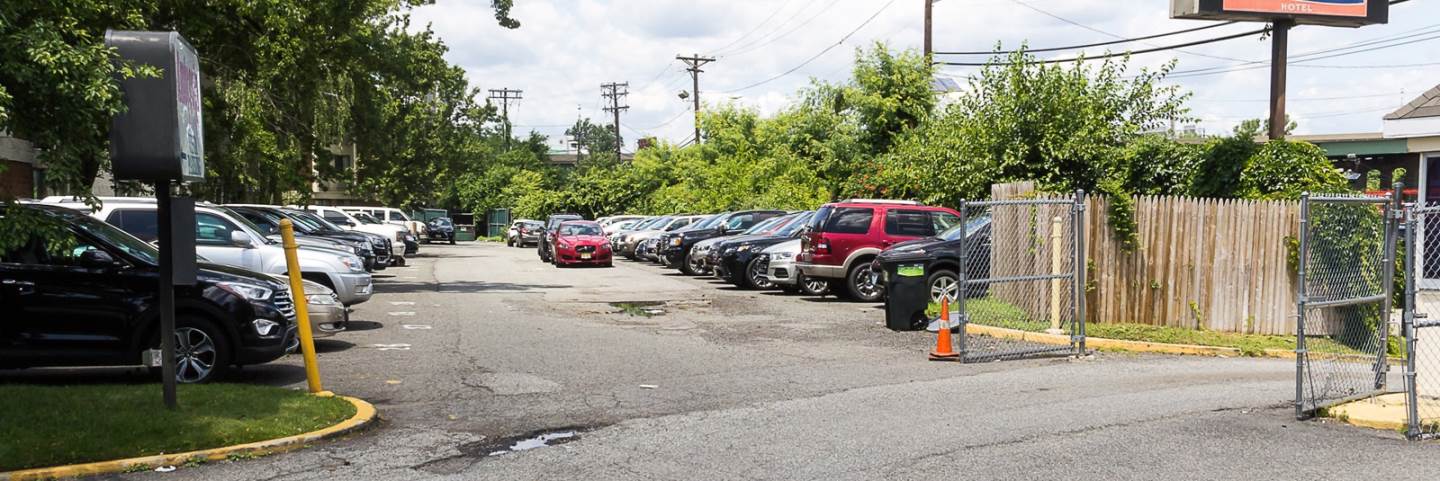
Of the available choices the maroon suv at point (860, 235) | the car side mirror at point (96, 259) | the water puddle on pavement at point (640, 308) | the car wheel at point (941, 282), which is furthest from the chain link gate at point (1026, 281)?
the car side mirror at point (96, 259)

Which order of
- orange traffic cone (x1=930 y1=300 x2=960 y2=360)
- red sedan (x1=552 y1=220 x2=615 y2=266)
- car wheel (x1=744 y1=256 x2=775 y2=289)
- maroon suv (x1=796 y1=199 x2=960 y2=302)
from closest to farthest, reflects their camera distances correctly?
1. orange traffic cone (x1=930 y1=300 x2=960 y2=360)
2. maroon suv (x1=796 y1=199 x2=960 y2=302)
3. car wheel (x1=744 y1=256 x2=775 y2=289)
4. red sedan (x1=552 y1=220 x2=615 y2=266)

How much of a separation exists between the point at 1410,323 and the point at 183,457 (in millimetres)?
8106

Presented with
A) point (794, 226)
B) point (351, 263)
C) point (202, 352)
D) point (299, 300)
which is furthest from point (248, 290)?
point (794, 226)

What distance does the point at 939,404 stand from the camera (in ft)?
31.2

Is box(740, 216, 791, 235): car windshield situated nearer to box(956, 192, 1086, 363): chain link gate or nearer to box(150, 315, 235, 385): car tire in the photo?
box(956, 192, 1086, 363): chain link gate

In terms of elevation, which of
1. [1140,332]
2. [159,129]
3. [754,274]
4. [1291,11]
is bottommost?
[1140,332]

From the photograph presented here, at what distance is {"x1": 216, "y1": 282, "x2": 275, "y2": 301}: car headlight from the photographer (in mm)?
10305

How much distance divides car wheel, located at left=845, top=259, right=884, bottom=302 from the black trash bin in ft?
13.5

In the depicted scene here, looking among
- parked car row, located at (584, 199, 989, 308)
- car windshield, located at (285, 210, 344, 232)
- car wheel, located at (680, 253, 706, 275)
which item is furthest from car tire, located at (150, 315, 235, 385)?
car wheel, located at (680, 253, 706, 275)

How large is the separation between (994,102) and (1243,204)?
5.01 meters

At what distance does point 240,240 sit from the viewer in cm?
1408

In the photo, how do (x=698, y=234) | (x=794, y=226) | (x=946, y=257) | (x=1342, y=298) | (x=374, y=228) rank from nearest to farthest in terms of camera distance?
(x=1342, y=298), (x=946, y=257), (x=794, y=226), (x=698, y=234), (x=374, y=228)

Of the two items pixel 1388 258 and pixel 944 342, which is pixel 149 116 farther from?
pixel 1388 258

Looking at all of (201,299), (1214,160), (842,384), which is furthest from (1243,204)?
(201,299)
